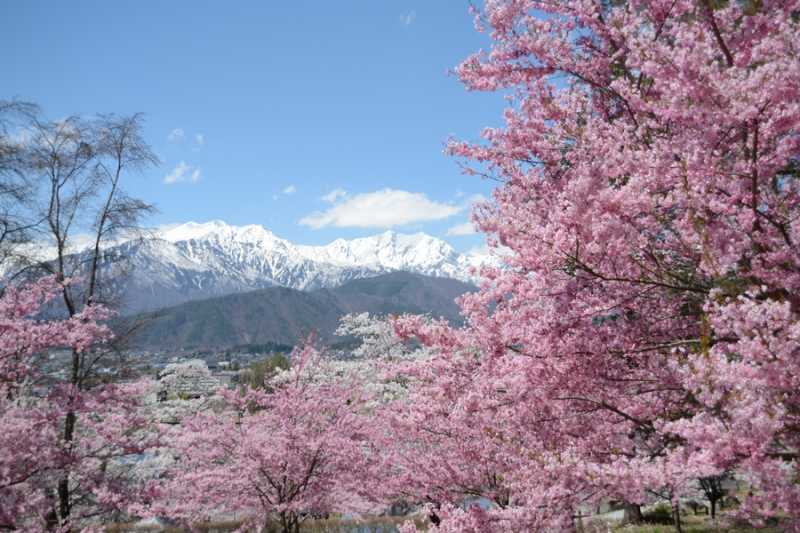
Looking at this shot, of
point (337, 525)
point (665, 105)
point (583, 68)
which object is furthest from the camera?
point (337, 525)

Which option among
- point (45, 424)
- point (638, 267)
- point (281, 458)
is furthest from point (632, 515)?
point (45, 424)

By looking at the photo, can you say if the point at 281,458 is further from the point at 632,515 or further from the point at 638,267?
the point at 632,515

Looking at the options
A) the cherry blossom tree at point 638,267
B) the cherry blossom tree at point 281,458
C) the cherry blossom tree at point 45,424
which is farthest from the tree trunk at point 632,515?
the cherry blossom tree at point 45,424

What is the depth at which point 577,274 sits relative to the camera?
464 cm

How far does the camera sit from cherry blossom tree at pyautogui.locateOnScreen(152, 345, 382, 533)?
12.3m

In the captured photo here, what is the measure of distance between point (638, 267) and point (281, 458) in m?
10.1

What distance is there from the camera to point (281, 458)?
1220cm

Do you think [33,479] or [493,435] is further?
[33,479]

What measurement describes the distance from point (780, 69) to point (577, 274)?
2.06 metres

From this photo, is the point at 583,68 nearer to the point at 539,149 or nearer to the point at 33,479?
the point at 539,149

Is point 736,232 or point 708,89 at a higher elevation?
point 708,89

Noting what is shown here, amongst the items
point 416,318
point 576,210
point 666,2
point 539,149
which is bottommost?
point 416,318

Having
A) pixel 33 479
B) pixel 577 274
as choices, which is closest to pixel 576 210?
pixel 577 274

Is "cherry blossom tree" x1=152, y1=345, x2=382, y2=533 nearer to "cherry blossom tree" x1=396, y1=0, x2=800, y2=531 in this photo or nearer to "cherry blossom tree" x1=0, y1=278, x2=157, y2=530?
→ "cherry blossom tree" x1=0, y1=278, x2=157, y2=530
